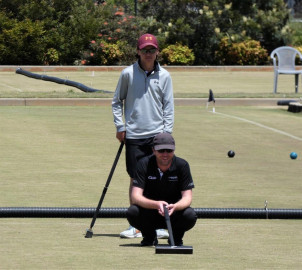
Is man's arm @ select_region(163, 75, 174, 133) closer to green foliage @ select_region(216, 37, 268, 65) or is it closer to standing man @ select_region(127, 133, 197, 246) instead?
standing man @ select_region(127, 133, 197, 246)

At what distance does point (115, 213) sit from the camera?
852 cm

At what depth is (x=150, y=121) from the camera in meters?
7.82

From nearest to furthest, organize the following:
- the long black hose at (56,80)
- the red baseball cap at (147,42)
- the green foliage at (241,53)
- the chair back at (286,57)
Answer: the red baseball cap at (147,42) < the long black hose at (56,80) < the chair back at (286,57) < the green foliage at (241,53)

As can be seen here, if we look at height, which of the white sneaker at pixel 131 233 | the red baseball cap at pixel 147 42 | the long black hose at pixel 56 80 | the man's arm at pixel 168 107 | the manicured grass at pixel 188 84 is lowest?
the manicured grass at pixel 188 84

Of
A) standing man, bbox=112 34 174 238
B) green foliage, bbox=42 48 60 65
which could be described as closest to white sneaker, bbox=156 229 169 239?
standing man, bbox=112 34 174 238

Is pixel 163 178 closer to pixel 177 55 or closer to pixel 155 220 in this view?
pixel 155 220

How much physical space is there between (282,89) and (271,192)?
44.0 feet

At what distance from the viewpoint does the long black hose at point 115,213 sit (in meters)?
8.41

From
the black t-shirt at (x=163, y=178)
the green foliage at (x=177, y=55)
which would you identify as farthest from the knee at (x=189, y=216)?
the green foliage at (x=177, y=55)

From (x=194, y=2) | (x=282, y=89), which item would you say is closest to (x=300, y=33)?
(x=194, y=2)

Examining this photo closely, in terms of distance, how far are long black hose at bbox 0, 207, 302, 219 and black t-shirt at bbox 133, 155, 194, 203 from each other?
139 centimetres

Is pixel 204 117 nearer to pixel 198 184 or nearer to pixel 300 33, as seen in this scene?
pixel 198 184

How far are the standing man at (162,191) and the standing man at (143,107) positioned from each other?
1.75 ft

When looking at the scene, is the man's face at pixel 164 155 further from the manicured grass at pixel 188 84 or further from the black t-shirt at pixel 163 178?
the manicured grass at pixel 188 84
